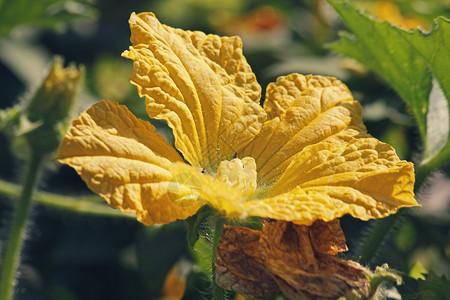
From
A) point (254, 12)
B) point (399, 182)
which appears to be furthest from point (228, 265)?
point (254, 12)

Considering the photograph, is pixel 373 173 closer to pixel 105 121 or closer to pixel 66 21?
pixel 105 121

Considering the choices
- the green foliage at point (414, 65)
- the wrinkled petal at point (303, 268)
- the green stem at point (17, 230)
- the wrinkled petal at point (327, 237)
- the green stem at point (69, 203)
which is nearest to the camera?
the wrinkled petal at point (303, 268)

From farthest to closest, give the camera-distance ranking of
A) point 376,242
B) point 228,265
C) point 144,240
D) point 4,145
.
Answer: point 4,145, point 144,240, point 376,242, point 228,265

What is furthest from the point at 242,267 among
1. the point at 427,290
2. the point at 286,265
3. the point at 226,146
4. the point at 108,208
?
the point at 108,208

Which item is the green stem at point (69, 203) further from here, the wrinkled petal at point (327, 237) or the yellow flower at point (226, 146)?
the wrinkled petal at point (327, 237)

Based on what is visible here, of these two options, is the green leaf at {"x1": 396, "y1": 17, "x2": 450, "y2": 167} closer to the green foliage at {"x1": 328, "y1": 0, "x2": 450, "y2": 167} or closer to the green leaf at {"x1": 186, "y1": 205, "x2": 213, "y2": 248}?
the green foliage at {"x1": 328, "y1": 0, "x2": 450, "y2": 167}

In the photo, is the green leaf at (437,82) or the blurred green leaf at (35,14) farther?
the blurred green leaf at (35,14)

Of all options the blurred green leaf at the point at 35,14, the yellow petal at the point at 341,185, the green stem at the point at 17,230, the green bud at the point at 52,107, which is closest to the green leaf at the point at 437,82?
the yellow petal at the point at 341,185

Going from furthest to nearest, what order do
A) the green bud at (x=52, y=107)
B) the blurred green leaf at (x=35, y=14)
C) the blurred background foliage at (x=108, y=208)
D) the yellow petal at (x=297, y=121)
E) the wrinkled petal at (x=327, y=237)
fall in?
the blurred green leaf at (x=35, y=14) → the blurred background foliage at (x=108, y=208) → the green bud at (x=52, y=107) → the yellow petal at (x=297, y=121) → the wrinkled petal at (x=327, y=237)

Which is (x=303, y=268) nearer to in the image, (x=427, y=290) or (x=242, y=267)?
(x=242, y=267)
